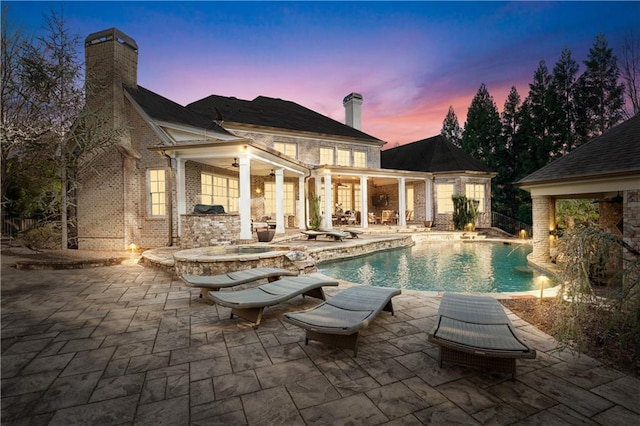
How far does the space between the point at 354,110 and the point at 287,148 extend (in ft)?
25.4

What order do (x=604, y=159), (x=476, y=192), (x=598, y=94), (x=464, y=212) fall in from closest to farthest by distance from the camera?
(x=604, y=159) → (x=464, y=212) → (x=476, y=192) → (x=598, y=94)

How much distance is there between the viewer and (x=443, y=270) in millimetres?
9312

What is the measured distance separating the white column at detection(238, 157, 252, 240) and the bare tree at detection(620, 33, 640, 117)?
1026 inches

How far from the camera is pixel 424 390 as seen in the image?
2520 millimetres

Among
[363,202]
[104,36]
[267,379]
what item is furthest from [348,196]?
[267,379]

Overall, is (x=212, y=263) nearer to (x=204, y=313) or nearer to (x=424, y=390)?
(x=204, y=313)

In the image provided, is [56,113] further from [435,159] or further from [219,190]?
[435,159]

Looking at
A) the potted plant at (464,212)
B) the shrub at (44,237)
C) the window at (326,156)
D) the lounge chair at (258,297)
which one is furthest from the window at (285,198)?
the lounge chair at (258,297)

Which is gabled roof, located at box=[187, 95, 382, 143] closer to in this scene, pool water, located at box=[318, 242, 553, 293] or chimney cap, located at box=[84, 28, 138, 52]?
chimney cap, located at box=[84, 28, 138, 52]

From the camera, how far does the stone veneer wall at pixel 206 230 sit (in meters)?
9.98

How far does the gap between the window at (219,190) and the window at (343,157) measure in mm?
7467

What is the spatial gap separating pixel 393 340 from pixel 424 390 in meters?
1.02

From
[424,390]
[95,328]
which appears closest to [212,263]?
[95,328]

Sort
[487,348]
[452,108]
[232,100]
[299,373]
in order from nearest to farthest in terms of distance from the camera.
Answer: [487,348], [299,373], [232,100], [452,108]
